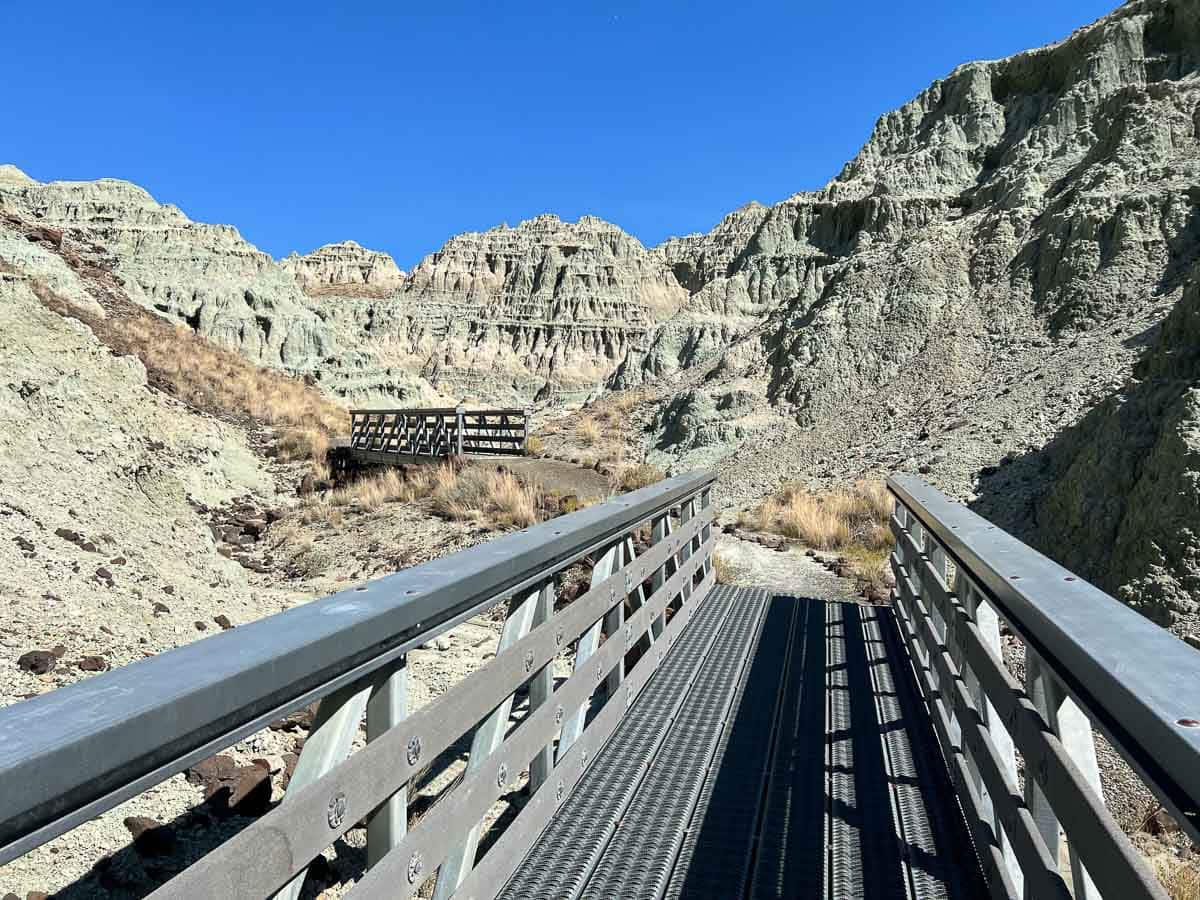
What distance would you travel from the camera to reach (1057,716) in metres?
1.89

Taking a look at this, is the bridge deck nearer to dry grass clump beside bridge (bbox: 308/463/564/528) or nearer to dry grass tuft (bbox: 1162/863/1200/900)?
dry grass tuft (bbox: 1162/863/1200/900)

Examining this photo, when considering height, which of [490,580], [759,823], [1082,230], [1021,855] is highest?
[1082,230]

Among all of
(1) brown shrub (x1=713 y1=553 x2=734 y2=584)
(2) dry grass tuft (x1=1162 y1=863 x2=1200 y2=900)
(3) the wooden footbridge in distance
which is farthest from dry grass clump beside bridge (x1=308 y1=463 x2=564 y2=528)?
(2) dry grass tuft (x1=1162 y1=863 x2=1200 y2=900)

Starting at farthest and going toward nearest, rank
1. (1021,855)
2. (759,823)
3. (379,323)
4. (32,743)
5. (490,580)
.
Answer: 1. (379,323)
2. (759,823)
3. (490,580)
4. (1021,855)
5. (32,743)

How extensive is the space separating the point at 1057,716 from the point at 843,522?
1106 centimetres

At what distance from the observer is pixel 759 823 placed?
313cm

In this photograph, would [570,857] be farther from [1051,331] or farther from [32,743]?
[1051,331]

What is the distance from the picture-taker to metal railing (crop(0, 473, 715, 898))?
1.04m

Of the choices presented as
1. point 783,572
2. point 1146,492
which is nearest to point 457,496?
point 783,572

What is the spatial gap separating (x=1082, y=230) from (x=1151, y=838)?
21.7 metres

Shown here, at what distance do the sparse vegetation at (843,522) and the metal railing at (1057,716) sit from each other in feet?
19.9

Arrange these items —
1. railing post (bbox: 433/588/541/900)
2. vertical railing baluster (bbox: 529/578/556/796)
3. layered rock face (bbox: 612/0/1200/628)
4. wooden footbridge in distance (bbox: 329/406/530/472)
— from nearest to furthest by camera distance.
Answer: railing post (bbox: 433/588/541/900) → vertical railing baluster (bbox: 529/578/556/796) → layered rock face (bbox: 612/0/1200/628) → wooden footbridge in distance (bbox: 329/406/530/472)

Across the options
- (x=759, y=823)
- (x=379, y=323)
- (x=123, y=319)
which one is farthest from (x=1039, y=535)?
(x=379, y=323)

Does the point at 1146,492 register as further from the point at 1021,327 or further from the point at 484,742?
the point at 1021,327
